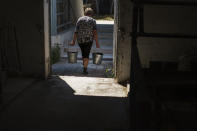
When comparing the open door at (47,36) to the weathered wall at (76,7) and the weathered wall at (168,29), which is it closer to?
the weathered wall at (168,29)

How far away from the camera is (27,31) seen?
7.57 meters

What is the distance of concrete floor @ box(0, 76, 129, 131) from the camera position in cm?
510

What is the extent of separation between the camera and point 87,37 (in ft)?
28.0

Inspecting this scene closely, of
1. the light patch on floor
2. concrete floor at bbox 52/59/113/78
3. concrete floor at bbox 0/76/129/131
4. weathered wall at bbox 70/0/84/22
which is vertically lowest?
concrete floor at bbox 0/76/129/131

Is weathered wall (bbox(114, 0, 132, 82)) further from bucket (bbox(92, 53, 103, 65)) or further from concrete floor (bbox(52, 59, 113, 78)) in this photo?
bucket (bbox(92, 53, 103, 65))

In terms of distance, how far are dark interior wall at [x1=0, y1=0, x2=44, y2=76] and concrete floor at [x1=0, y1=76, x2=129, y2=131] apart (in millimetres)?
765

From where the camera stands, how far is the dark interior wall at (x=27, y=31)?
7.45 meters

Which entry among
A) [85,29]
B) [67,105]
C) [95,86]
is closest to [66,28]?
[85,29]

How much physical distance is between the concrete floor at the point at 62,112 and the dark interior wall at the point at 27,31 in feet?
2.51

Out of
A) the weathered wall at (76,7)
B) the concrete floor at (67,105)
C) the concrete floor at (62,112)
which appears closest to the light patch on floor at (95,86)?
the concrete floor at (67,105)

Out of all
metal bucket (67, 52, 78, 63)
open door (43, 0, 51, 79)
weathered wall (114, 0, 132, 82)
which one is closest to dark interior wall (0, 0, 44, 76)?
open door (43, 0, 51, 79)

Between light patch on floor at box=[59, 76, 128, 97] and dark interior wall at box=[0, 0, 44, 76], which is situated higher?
dark interior wall at box=[0, 0, 44, 76]

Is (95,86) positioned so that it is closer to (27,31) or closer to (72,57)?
(27,31)

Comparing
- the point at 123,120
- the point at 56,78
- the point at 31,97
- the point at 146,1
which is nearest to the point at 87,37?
the point at 56,78
